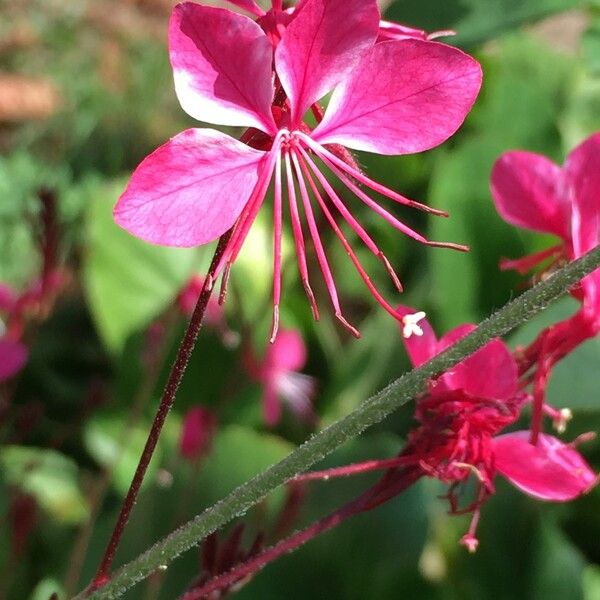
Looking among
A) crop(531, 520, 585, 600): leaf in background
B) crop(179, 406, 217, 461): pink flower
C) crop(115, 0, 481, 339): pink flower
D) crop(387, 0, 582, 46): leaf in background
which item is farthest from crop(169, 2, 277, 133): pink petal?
crop(531, 520, 585, 600): leaf in background

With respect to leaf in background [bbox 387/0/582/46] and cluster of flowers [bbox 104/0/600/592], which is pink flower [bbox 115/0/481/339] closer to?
cluster of flowers [bbox 104/0/600/592]

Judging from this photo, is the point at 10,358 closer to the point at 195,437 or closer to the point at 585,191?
the point at 195,437

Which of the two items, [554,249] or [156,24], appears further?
[156,24]

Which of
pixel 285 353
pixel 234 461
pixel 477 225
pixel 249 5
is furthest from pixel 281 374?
pixel 249 5

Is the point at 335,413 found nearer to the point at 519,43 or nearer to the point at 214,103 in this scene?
the point at 519,43

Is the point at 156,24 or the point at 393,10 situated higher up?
the point at 393,10

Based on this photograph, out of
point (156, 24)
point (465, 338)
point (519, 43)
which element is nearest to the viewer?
point (465, 338)

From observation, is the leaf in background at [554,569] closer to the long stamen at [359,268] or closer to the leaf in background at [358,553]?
the leaf in background at [358,553]

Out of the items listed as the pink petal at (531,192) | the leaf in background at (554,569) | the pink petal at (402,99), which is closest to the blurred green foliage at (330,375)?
the leaf in background at (554,569)

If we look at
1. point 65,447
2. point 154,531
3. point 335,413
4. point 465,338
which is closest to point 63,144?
point 65,447
